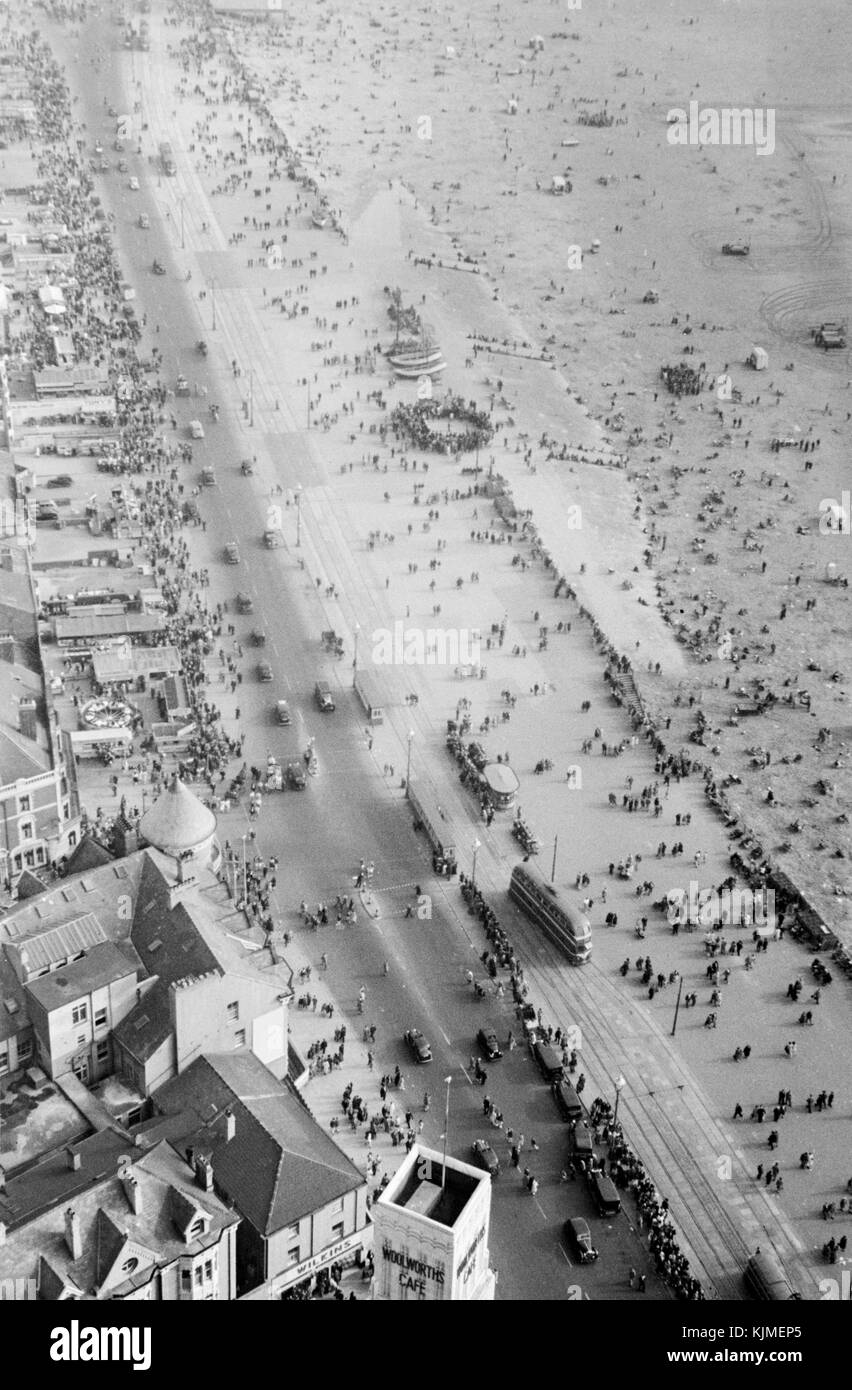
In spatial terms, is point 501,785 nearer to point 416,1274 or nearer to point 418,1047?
point 418,1047

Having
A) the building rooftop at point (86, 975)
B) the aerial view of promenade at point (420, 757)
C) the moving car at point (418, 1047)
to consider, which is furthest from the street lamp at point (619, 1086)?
the building rooftop at point (86, 975)

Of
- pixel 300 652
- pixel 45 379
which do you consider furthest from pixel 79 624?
pixel 45 379

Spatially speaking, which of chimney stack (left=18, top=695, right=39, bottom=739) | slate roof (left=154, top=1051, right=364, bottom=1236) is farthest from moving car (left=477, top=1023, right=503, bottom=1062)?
chimney stack (left=18, top=695, right=39, bottom=739)

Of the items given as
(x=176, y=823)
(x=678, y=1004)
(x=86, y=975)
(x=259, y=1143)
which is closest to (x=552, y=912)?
(x=678, y=1004)

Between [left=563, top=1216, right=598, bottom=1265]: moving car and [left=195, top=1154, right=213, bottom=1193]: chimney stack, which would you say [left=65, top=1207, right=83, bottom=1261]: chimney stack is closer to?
[left=195, top=1154, right=213, bottom=1193]: chimney stack

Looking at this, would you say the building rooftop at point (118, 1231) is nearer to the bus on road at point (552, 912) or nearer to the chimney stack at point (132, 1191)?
the chimney stack at point (132, 1191)

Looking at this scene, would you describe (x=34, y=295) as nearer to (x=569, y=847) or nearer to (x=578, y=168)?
(x=578, y=168)
